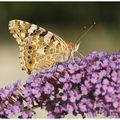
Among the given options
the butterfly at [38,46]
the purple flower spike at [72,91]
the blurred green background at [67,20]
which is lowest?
the purple flower spike at [72,91]

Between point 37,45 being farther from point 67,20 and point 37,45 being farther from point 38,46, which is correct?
point 67,20

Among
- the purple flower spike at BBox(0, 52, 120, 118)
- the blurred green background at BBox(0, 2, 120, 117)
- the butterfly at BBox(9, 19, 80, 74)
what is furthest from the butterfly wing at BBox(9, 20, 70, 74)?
the blurred green background at BBox(0, 2, 120, 117)

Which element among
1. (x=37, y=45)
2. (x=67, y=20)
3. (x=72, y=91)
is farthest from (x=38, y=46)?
(x=67, y=20)

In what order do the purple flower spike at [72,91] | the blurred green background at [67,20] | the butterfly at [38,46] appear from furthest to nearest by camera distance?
the blurred green background at [67,20] → the butterfly at [38,46] → the purple flower spike at [72,91]

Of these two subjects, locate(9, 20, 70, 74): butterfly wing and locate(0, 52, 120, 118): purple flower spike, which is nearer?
locate(0, 52, 120, 118): purple flower spike

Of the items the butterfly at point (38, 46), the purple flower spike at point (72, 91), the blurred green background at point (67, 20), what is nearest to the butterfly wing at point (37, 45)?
the butterfly at point (38, 46)

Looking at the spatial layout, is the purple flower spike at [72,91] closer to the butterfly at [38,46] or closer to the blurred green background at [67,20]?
the butterfly at [38,46]

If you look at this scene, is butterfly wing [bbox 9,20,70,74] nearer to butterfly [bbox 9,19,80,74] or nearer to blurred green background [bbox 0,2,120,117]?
butterfly [bbox 9,19,80,74]
